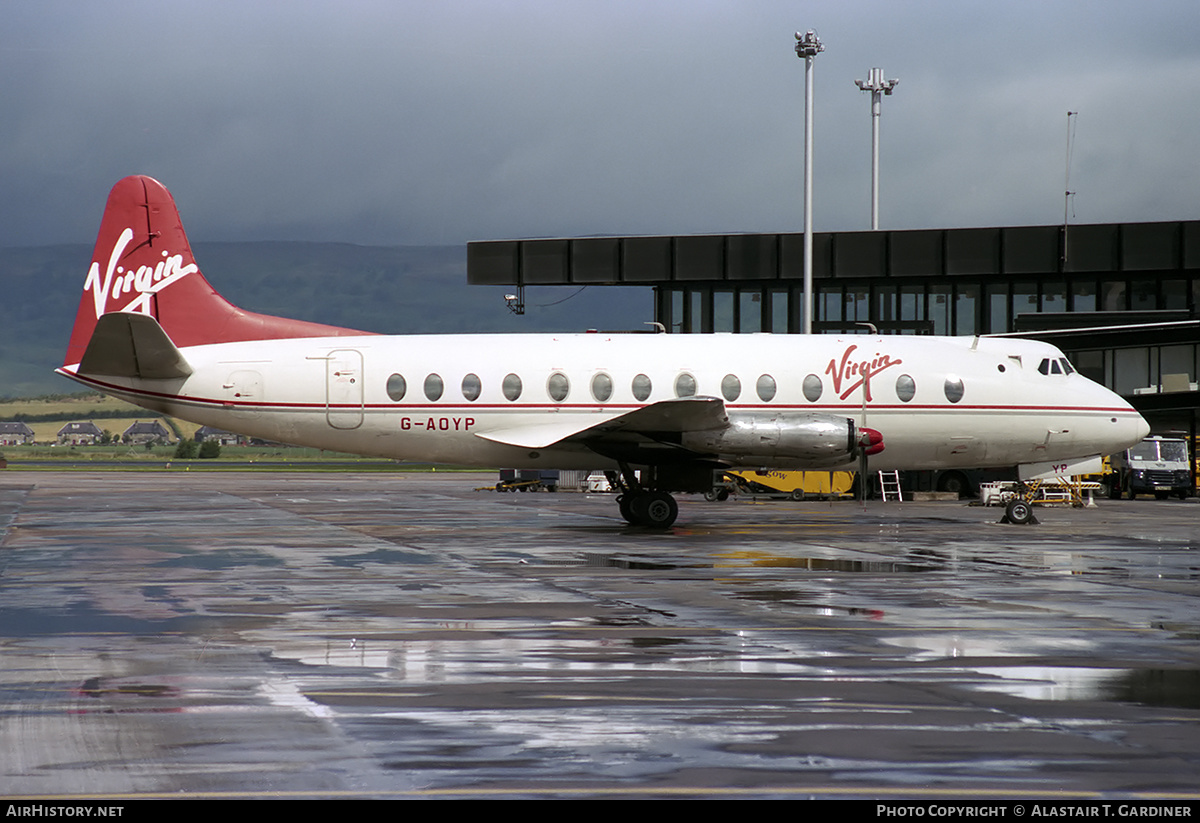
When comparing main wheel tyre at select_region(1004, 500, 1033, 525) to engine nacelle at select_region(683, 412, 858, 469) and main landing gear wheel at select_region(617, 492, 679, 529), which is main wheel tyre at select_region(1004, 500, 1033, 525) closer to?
engine nacelle at select_region(683, 412, 858, 469)

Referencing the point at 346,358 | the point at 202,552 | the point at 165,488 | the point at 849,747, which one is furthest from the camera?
the point at 165,488

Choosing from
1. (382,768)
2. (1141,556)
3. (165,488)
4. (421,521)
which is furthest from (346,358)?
(165,488)

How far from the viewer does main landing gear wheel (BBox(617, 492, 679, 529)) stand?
2458cm

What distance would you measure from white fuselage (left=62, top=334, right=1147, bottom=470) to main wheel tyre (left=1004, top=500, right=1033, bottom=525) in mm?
2633

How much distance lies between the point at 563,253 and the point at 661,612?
45125mm

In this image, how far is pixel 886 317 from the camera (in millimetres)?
55500

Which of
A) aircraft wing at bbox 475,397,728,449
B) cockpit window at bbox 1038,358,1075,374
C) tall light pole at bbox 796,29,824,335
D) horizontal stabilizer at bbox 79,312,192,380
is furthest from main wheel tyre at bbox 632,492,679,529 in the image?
tall light pole at bbox 796,29,824,335

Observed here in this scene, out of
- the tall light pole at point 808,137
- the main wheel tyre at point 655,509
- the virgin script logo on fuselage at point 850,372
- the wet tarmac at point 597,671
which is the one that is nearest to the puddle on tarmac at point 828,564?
the wet tarmac at point 597,671

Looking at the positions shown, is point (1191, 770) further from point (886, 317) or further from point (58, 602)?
point (886, 317)

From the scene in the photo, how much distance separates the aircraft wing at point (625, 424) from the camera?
2231 cm

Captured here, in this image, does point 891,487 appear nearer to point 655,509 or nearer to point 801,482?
point 801,482

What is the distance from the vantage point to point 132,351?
77.5 feet

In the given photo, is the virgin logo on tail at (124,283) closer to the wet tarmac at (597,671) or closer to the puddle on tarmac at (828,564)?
the wet tarmac at (597,671)

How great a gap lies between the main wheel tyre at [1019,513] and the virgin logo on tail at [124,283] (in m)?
18.6
